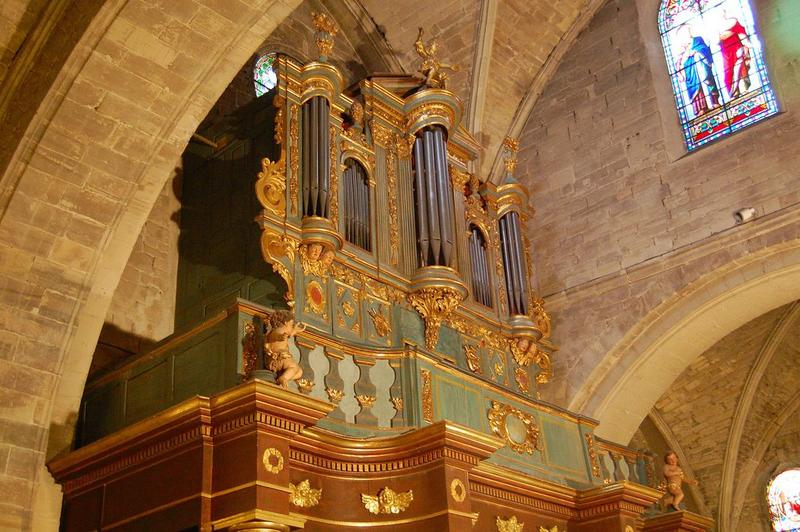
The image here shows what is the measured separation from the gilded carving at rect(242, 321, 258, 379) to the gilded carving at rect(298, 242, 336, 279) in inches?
56.0

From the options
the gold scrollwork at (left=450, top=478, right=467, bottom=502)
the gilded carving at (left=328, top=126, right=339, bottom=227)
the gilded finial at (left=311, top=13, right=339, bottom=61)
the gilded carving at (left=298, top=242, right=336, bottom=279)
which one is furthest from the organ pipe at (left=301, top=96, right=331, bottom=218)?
the gold scrollwork at (left=450, top=478, right=467, bottom=502)

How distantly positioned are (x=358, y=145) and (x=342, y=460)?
3.85 meters

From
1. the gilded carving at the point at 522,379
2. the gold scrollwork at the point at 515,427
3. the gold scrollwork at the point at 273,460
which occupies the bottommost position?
the gold scrollwork at the point at 273,460

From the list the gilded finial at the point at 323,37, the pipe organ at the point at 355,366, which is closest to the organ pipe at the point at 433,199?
the pipe organ at the point at 355,366

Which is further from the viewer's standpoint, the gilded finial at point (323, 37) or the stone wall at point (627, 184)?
the stone wall at point (627, 184)

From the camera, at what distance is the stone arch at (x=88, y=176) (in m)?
8.17

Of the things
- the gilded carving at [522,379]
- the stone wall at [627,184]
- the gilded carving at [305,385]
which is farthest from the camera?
the stone wall at [627,184]

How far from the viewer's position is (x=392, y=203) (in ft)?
35.0

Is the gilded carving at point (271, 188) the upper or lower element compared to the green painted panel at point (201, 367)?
A: upper

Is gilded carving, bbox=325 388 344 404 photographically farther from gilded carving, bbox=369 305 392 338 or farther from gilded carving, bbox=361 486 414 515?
gilded carving, bbox=369 305 392 338

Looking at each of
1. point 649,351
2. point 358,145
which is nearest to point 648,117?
point 649,351

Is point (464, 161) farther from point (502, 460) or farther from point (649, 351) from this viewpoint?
point (502, 460)

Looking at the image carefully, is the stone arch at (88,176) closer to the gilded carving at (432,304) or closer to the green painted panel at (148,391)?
the green painted panel at (148,391)

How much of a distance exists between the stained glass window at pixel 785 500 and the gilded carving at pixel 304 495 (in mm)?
10052
